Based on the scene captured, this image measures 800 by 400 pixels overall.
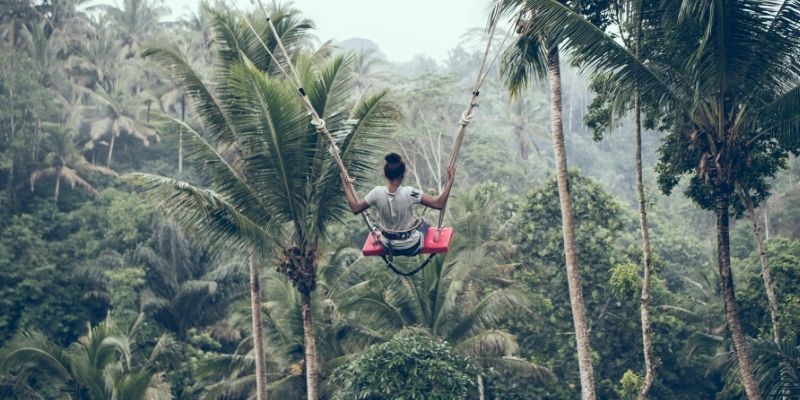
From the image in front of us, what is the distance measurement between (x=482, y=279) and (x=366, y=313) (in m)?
2.67

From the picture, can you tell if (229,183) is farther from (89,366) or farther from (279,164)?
(89,366)

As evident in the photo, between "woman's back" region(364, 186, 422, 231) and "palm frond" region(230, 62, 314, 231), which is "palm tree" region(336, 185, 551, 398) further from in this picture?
"woman's back" region(364, 186, 422, 231)

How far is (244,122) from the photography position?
12.3 meters

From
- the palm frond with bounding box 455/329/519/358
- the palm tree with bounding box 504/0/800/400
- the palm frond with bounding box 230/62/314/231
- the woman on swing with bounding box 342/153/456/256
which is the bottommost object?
the palm frond with bounding box 455/329/519/358

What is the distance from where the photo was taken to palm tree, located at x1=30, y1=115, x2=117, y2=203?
3022cm

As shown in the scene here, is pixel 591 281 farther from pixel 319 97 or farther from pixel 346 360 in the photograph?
pixel 319 97

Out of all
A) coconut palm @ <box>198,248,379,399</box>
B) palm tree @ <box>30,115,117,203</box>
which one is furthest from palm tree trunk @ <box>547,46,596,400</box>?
palm tree @ <box>30,115,117,203</box>

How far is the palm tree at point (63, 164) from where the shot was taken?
3022 cm

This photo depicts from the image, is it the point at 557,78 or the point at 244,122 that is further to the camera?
the point at 557,78

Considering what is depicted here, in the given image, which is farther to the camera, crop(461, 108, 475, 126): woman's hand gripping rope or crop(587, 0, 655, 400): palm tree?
crop(587, 0, 655, 400): palm tree

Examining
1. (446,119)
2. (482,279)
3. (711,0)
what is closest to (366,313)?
(482,279)

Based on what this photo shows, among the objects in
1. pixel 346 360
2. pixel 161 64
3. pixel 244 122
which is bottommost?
pixel 346 360

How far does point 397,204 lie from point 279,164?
445cm

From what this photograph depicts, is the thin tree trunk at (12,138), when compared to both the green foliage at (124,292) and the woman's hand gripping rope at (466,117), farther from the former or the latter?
the woman's hand gripping rope at (466,117)
